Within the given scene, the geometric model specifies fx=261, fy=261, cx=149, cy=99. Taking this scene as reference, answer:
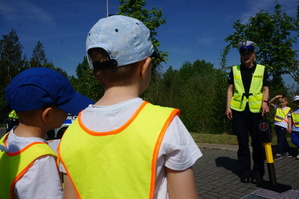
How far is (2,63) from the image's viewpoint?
32719 mm

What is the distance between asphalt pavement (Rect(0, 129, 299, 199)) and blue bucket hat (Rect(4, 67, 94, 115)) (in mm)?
2992

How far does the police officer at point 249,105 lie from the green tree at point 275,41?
17.9 ft

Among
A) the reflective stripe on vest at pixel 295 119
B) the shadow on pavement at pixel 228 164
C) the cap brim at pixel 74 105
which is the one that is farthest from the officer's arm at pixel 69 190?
the reflective stripe on vest at pixel 295 119

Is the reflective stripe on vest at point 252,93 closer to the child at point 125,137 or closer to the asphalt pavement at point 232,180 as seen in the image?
the asphalt pavement at point 232,180

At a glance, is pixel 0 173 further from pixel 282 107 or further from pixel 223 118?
pixel 223 118

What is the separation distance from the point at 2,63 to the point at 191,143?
37.0 m

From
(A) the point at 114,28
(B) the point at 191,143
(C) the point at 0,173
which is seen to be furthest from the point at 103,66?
(C) the point at 0,173

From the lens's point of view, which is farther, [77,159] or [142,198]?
[77,159]

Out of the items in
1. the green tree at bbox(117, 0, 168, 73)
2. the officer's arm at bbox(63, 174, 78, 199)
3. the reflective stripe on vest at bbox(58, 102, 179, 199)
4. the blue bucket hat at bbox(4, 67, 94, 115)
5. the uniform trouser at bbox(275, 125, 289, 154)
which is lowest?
the uniform trouser at bbox(275, 125, 289, 154)

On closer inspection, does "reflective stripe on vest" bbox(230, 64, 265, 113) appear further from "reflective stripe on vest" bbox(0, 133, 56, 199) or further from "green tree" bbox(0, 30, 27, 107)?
"green tree" bbox(0, 30, 27, 107)

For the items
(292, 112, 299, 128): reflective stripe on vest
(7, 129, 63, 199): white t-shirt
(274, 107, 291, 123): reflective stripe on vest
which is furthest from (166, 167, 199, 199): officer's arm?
(274, 107, 291, 123): reflective stripe on vest

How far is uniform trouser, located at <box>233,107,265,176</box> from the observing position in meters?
4.42

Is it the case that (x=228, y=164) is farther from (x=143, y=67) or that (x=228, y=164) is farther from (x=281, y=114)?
(x=143, y=67)

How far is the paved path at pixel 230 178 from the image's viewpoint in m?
3.76
